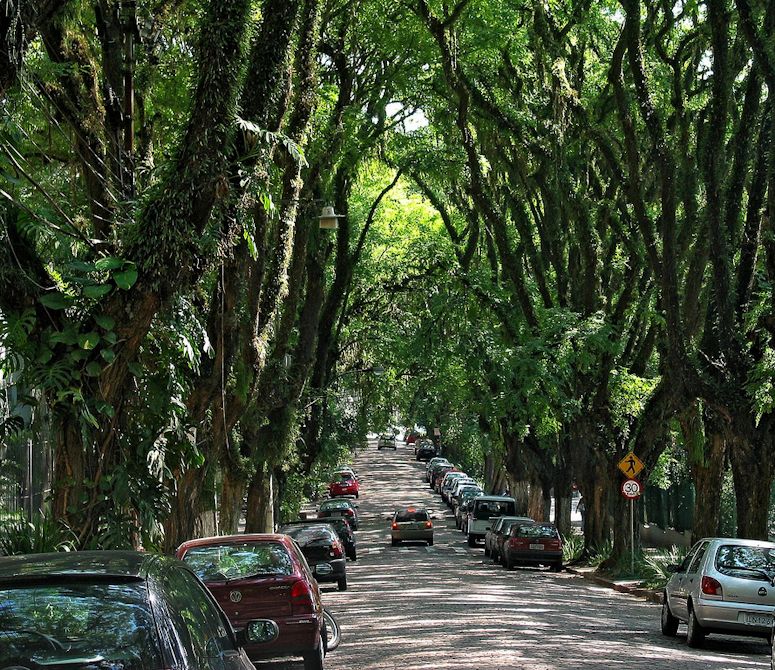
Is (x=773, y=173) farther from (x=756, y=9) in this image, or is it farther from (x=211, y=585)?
(x=211, y=585)

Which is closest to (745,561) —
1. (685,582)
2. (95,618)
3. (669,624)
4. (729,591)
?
(729,591)

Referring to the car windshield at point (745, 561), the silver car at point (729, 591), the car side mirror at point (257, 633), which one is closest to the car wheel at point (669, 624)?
the silver car at point (729, 591)

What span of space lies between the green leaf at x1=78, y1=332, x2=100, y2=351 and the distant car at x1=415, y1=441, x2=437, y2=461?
104197mm

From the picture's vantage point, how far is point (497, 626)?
671 inches

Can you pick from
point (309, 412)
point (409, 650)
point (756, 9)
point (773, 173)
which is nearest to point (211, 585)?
point (409, 650)

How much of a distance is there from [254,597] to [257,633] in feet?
18.4

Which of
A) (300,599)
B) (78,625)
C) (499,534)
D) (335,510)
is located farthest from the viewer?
(335,510)

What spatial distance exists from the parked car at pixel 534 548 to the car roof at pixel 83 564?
29.2 metres

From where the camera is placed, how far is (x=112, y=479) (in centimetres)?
1212

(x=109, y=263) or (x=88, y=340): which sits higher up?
(x=109, y=263)

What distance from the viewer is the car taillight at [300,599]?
12414 millimetres

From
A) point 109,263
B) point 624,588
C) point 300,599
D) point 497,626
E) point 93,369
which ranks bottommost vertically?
point 624,588

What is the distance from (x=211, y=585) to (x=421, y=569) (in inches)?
810

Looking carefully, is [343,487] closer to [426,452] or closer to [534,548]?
[534,548]
